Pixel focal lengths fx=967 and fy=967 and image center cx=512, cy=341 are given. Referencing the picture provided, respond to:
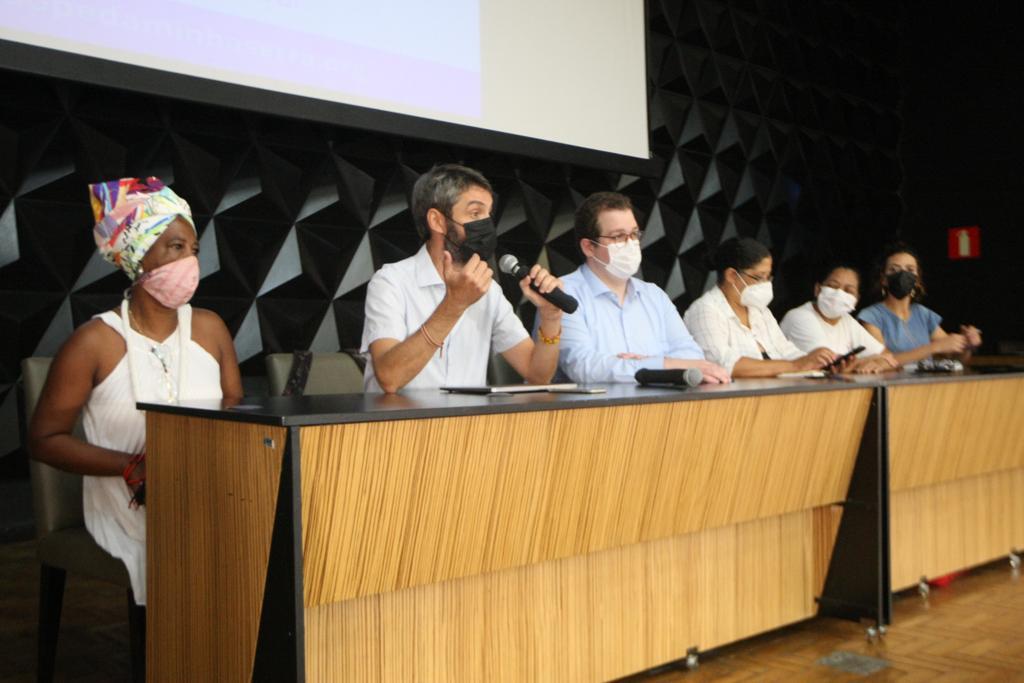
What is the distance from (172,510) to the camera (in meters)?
1.78

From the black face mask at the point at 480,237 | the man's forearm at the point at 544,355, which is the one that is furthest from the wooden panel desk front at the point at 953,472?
the black face mask at the point at 480,237

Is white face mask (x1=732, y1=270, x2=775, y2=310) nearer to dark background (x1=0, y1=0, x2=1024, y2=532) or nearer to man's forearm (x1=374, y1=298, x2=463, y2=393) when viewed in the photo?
dark background (x1=0, y1=0, x2=1024, y2=532)

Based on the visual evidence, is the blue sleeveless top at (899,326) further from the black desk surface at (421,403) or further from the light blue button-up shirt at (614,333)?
the black desk surface at (421,403)

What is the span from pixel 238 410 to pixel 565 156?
3282 millimetres

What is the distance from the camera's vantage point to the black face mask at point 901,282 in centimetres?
459

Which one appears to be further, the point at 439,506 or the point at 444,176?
the point at 444,176

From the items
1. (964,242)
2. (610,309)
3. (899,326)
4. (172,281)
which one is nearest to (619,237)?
(610,309)

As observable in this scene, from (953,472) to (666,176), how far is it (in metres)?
2.76

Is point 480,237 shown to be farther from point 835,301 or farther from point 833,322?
point 833,322

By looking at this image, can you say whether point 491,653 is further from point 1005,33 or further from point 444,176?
point 1005,33

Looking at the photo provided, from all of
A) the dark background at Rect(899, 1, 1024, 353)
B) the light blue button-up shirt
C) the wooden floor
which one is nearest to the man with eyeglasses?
the light blue button-up shirt

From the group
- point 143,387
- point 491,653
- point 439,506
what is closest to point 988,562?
point 491,653

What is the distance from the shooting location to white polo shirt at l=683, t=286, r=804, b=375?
142 inches

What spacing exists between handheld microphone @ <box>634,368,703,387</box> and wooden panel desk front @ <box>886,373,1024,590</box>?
77 cm
